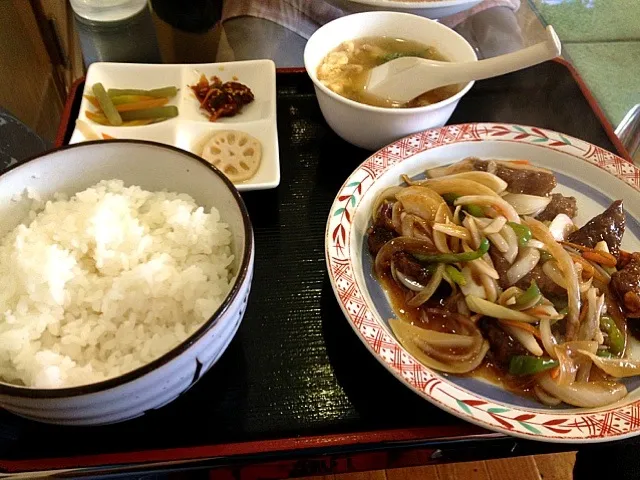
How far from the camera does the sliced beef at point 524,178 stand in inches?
65.1

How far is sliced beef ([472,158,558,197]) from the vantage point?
1.65m

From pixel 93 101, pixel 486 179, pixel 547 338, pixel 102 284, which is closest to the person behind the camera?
pixel 102 284

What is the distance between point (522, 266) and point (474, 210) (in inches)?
8.2

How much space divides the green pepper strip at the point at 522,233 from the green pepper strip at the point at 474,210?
3.4 inches

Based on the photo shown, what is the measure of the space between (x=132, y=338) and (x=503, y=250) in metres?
0.95

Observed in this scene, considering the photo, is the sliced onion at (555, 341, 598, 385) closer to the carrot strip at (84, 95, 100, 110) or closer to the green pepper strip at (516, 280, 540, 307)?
the green pepper strip at (516, 280, 540, 307)

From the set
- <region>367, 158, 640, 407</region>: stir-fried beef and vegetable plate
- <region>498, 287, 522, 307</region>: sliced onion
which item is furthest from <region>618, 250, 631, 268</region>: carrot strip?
<region>498, 287, 522, 307</region>: sliced onion

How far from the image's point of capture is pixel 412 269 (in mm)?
1460

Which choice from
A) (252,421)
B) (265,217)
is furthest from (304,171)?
(252,421)

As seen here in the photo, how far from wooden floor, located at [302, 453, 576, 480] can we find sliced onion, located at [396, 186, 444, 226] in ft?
3.74

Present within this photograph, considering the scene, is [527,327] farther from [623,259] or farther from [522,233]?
[623,259]

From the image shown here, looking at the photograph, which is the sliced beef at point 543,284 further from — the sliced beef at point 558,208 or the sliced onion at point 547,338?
the sliced beef at point 558,208

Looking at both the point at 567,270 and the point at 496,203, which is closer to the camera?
the point at 567,270

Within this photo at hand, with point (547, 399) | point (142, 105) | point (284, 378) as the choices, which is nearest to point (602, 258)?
point (547, 399)
